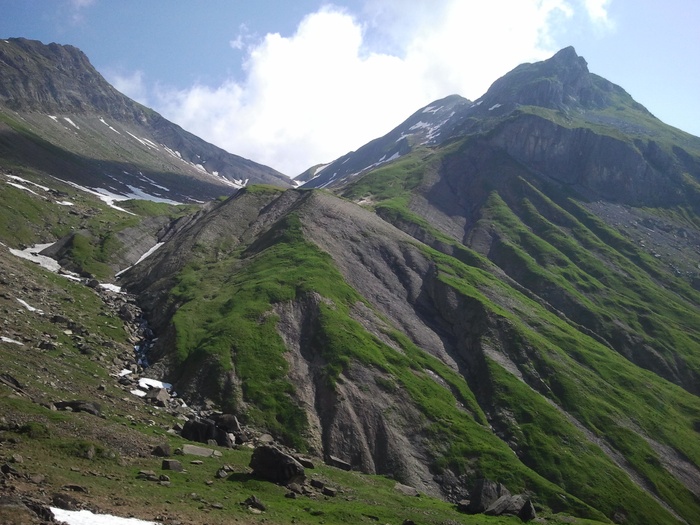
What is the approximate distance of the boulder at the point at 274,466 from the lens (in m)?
49.7

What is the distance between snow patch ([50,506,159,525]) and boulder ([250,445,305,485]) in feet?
63.0

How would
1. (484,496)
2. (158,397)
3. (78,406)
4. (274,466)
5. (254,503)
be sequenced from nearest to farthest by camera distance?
(254,503)
(274,466)
(78,406)
(484,496)
(158,397)

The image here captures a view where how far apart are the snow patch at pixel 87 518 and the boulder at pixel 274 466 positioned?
19205 mm

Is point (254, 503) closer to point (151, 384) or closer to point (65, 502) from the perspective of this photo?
point (65, 502)

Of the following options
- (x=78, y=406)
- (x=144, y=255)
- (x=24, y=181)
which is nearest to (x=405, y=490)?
(x=78, y=406)

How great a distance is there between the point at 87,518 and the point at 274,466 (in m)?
22.4

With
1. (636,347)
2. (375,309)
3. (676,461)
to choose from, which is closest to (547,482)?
(676,461)

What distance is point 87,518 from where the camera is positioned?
29656mm

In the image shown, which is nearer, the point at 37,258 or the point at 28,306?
the point at 28,306

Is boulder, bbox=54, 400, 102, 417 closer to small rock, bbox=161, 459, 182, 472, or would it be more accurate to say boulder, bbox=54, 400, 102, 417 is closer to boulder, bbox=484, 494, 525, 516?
small rock, bbox=161, 459, 182, 472

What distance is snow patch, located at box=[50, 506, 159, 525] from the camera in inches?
1135

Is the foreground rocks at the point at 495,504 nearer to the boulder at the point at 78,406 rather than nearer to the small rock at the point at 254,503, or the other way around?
the small rock at the point at 254,503

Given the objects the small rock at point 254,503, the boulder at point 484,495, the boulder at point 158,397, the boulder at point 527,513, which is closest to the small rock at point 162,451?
the small rock at point 254,503

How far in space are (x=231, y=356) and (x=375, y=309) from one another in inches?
1791
